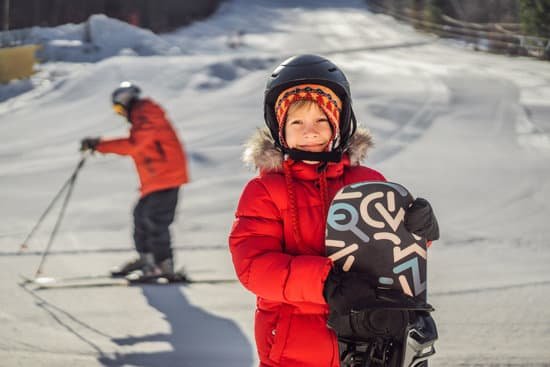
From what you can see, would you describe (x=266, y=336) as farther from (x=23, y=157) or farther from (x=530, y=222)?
(x=23, y=157)

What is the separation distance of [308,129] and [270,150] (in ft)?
0.47

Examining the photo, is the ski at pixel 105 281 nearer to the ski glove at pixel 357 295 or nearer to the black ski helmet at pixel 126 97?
the black ski helmet at pixel 126 97

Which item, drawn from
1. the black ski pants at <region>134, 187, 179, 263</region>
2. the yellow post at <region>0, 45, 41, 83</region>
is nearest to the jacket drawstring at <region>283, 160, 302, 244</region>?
the black ski pants at <region>134, 187, 179, 263</region>

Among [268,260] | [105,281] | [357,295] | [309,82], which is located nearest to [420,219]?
[357,295]

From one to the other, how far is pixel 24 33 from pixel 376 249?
1961 cm

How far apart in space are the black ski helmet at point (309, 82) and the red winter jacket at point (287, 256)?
115 millimetres

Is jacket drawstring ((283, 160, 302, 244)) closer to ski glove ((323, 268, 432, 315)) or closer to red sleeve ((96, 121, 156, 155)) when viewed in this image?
ski glove ((323, 268, 432, 315))

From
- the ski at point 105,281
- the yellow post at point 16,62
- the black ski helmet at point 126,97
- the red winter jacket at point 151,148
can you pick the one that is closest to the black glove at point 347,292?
the ski at point 105,281

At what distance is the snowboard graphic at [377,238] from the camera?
2.23 meters

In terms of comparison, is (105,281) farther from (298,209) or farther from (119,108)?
(298,209)

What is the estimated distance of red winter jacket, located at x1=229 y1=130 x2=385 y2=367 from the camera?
2160 mm

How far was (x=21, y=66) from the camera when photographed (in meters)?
17.3

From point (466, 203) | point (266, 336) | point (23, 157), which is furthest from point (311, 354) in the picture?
point (23, 157)

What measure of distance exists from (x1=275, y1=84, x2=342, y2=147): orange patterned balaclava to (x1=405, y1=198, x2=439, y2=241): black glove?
1.30 feet
